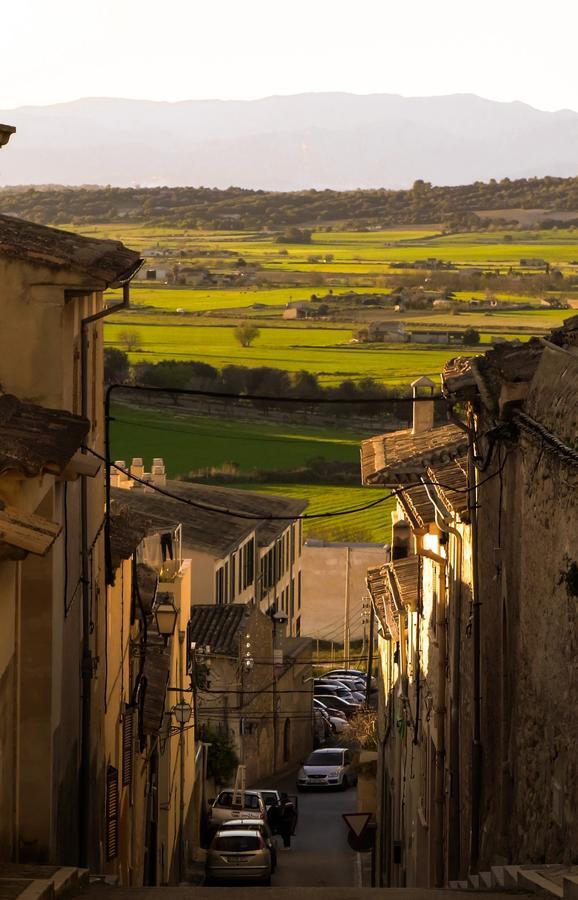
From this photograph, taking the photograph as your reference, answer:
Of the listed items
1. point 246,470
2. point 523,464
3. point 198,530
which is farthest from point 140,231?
point 523,464

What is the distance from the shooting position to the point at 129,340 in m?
124

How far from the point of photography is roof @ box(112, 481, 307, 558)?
49.2 metres

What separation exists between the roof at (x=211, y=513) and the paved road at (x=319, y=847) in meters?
7.21

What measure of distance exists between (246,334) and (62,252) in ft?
378

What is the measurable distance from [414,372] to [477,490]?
91.1 metres

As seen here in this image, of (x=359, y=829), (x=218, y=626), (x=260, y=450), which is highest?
(x=218, y=626)

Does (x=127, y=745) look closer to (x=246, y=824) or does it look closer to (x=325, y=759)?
(x=246, y=824)

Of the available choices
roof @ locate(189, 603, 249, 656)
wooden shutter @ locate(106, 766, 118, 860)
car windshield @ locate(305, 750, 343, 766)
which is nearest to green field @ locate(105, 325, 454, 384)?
car windshield @ locate(305, 750, 343, 766)

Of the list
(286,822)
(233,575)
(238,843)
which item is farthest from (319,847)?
(233,575)

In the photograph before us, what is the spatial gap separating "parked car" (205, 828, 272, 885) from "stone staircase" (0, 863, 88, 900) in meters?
16.1

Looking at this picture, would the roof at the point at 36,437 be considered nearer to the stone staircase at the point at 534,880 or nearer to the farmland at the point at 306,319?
the stone staircase at the point at 534,880

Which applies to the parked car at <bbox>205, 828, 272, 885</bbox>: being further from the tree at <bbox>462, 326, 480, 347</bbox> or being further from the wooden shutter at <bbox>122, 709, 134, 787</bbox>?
the tree at <bbox>462, 326, 480, 347</bbox>

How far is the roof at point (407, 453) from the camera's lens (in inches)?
872

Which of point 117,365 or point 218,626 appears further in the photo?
point 117,365
